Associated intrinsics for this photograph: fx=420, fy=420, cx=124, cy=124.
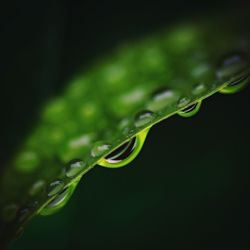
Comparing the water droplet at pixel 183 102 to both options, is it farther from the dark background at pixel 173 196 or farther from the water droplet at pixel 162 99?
the dark background at pixel 173 196

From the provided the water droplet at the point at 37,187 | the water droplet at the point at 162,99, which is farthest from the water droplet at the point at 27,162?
the water droplet at the point at 162,99

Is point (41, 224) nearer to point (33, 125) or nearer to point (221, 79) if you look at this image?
point (33, 125)

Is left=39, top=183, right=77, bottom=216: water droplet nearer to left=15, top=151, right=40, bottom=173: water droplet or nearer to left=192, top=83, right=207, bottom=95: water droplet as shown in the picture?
left=15, top=151, right=40, bottom=173: water droplet

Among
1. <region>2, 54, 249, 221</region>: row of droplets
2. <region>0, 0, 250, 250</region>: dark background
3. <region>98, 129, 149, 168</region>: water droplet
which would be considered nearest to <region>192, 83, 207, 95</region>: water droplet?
<region>2, 54, 249, 221</region>: row of droplets

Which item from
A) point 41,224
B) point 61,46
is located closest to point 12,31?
point 61,46

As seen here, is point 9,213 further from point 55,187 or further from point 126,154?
point 126,154

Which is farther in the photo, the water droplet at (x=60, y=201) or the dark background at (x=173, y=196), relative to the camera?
the dark background at (x=173, y=196)
